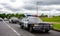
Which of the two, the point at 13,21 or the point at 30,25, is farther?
the point at 13,21

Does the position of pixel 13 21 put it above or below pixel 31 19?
below

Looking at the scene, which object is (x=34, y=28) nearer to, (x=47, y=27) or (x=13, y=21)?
(x=47, y=27)

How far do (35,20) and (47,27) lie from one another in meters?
2.18

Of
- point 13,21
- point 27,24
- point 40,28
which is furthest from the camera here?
point 13,21

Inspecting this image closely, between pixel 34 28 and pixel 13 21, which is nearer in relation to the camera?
pixel 34 28

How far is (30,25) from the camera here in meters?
17.3

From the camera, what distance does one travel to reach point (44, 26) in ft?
54.2

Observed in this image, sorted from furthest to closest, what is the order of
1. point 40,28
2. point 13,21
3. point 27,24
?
1. point 13,21
2. point 27,24
3. point 40,28

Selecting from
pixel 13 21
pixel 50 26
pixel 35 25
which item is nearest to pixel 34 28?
pixel 35 25

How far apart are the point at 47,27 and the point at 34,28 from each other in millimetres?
1257

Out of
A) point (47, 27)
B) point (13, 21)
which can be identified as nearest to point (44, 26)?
point (47, 27)

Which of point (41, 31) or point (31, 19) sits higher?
point (31, 19)

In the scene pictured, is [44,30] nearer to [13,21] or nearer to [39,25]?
[39,25]

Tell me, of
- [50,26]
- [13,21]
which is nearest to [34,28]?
[50,26]
